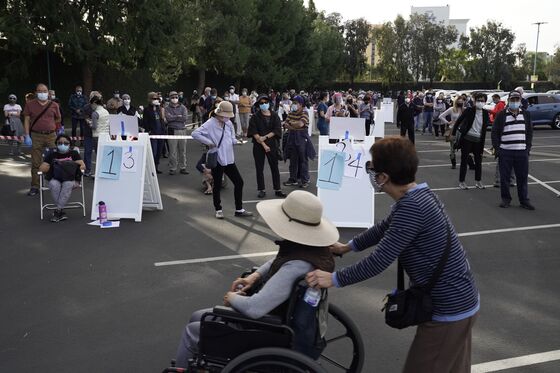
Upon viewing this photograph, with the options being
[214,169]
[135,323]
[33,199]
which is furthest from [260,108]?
[135,323]

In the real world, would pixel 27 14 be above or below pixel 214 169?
above

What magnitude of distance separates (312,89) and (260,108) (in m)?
52.1

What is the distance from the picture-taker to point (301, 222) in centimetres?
335

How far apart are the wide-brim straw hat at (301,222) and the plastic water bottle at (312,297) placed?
27 cm

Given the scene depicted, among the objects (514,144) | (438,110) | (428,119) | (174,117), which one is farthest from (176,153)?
(428,119)

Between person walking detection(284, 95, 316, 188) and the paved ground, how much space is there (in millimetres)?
1953

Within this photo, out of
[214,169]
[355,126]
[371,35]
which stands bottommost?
[214,169]

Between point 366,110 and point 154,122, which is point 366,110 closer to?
point 366,110

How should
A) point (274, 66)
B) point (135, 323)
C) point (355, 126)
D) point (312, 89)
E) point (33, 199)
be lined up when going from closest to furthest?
point (135, 323), point (355, 126), point (33, 199), point (274, 66), point (312, 89)

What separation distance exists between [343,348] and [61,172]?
613cm

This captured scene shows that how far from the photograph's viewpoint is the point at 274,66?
44969mm

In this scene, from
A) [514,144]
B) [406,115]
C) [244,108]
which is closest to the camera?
[514,144]

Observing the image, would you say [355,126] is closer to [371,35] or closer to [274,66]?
[274,66]

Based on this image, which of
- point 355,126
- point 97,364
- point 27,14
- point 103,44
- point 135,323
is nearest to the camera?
point 97,364
